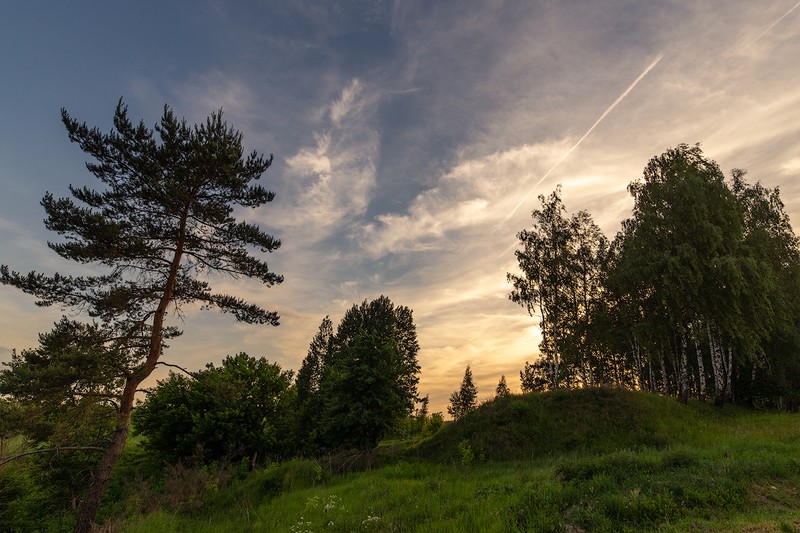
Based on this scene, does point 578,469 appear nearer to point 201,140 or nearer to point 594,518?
point 594,518

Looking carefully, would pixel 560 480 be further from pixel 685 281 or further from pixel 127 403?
pixel 685 281

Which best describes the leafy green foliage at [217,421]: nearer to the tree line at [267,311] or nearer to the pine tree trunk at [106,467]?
the tree line at [267,311]

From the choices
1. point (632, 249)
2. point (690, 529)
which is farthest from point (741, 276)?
point (690, 529)

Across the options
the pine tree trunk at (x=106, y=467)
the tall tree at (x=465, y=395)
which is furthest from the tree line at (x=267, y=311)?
the tall tree at (x=465, y=395)

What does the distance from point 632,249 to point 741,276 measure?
612 centimetres

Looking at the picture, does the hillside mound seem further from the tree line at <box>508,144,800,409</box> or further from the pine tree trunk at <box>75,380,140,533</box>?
the pine tree trunk at <box>75,380,140,533</box>

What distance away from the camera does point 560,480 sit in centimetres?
1215

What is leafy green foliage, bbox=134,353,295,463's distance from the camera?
2661 cm

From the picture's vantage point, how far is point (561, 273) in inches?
1289

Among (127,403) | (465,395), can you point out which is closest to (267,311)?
(127,403)

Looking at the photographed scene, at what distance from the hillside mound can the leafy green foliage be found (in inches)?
525

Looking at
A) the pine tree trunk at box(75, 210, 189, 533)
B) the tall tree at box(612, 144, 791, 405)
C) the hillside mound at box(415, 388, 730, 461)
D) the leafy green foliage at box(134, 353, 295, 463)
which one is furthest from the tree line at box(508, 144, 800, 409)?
the pine tree trunk at box(75, 210, 189, 533)

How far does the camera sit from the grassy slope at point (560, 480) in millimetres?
8953

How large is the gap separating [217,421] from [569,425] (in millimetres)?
22887
